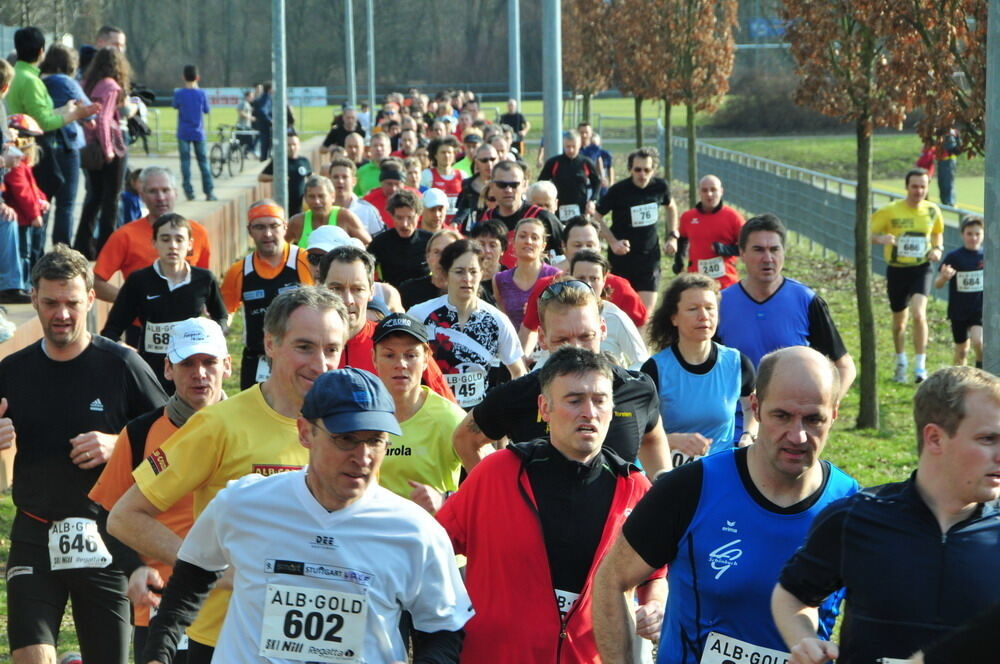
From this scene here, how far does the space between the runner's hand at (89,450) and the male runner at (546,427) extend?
1.42 meters

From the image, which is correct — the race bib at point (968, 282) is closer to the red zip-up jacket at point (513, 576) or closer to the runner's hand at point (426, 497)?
the runner's hand at point (426, 497)

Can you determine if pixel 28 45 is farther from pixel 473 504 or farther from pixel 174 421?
pixel 473 504

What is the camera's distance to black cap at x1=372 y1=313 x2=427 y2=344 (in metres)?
6.16

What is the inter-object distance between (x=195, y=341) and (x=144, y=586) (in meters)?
1.33

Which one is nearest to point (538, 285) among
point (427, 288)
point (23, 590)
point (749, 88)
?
point (427, 288)

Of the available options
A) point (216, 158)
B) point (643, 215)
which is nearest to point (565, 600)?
point (643, 215)

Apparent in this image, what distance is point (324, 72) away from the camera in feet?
283

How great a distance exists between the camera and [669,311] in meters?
7.63

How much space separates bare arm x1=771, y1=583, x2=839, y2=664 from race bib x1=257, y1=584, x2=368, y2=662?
3.46 feet

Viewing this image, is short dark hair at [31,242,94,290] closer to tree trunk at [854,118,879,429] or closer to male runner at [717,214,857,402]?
male runner at [717,214,857,402]

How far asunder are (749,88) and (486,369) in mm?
59993

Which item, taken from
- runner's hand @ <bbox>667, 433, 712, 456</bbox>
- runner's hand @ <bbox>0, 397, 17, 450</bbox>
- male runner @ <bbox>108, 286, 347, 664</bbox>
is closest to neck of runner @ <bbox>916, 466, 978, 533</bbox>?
male runner @ <bbox>108, 286, 347, 664</bbox>

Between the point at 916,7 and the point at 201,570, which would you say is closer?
the point at 201,570

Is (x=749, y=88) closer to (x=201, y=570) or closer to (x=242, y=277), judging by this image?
(x=242, y=277)
